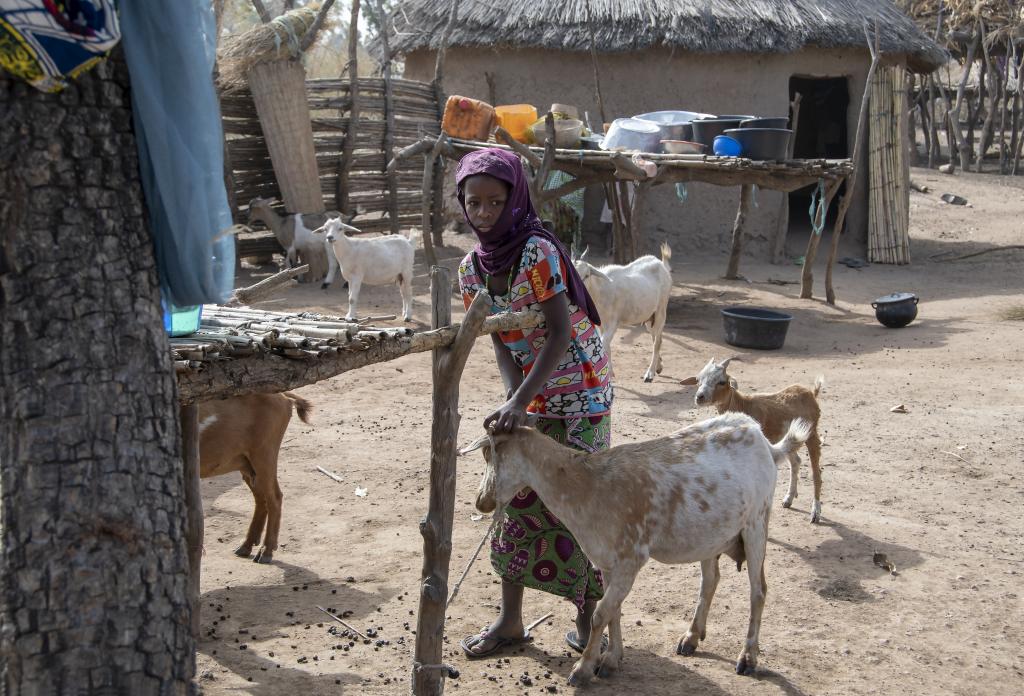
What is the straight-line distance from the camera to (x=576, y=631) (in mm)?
4188

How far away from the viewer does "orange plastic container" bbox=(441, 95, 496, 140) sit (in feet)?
40.6

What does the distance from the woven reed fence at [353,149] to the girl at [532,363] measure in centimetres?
1101

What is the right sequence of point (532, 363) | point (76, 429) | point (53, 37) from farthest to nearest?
point (532, 363) < point (76, 429) < point (53, 37)

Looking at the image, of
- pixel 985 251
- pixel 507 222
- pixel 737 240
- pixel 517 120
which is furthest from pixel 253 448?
pixel 985 251

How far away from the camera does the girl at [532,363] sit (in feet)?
11.5

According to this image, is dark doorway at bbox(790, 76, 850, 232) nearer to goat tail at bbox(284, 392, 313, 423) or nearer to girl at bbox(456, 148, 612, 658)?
goat tail at bbox(284, 392, 313, 423)

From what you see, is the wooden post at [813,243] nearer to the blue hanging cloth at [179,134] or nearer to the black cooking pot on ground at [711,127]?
the black cooking pot on ground at [711,127]

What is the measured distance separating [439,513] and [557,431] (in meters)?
0.68

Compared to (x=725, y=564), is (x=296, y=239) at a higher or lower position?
higher

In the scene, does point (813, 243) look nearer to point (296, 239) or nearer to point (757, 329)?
point (757, 329)

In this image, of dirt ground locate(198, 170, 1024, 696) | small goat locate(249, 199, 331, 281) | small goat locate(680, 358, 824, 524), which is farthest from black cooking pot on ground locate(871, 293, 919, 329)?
small goat locate(249, 199, 331, 281)

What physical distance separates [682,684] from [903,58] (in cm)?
1554

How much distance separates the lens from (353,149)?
593 inches

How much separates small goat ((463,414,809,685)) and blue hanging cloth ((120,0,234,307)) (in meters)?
1.46
